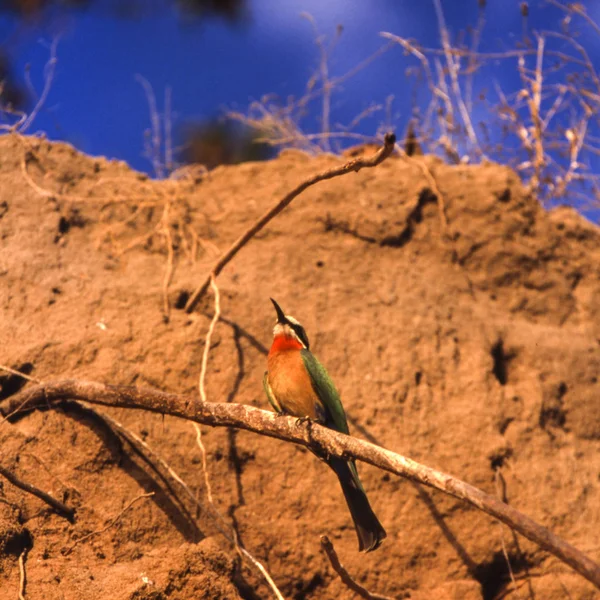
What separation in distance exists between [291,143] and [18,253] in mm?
2343

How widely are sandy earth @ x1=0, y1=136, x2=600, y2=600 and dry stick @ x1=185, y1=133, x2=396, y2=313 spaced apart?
15 centimetres

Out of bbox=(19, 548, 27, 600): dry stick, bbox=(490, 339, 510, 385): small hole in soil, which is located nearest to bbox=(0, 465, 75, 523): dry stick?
bbox=(19, 548, 27, 600): dry stick

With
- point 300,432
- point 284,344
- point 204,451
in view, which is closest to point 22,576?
point 204,451

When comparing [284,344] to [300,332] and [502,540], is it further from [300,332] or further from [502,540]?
[502,540]

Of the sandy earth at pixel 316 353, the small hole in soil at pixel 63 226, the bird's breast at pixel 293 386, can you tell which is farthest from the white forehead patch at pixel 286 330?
the small hole in soil at pixel 63 226

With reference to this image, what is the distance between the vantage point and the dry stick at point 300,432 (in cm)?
225

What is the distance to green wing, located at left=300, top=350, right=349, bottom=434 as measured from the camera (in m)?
3.40

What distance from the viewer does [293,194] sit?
3457mm

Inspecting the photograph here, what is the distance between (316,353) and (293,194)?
38.5 inches

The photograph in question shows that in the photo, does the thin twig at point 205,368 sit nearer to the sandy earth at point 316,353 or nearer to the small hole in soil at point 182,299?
the sandy earth at point 316,353

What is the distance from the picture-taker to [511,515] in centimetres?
229

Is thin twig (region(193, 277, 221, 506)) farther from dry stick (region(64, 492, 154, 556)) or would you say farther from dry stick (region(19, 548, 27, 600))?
dry stick (region(19, 548, 27, 600))

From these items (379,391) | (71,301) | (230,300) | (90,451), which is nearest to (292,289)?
(230,300)

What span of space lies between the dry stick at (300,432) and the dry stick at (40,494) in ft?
1.34
